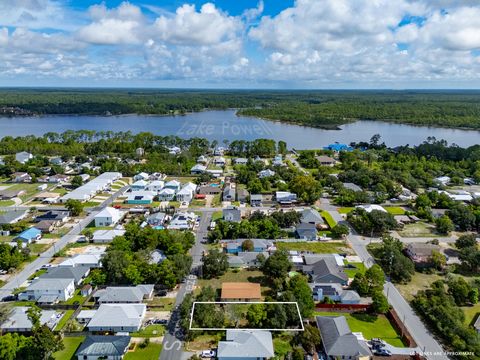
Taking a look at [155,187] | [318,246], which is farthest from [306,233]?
[155,187]

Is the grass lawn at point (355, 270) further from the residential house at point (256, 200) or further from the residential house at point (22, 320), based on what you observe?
the residential house at point (22, 320)

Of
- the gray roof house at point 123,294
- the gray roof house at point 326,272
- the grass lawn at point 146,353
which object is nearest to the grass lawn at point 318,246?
the gray roof house at point 326,272

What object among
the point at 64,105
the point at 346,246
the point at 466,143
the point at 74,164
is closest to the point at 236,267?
the point at 346,246

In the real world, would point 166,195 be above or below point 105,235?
above

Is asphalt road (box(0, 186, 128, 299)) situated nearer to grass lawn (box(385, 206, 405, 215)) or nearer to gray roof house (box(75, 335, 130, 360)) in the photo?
gray roof house (box(75, 335, 130, 360))

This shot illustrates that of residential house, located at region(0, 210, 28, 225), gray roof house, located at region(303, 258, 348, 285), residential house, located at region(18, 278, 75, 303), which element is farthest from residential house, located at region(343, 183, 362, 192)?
residential house, located at region(0, 210, 28, 225)

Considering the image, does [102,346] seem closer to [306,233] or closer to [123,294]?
[123,294]
